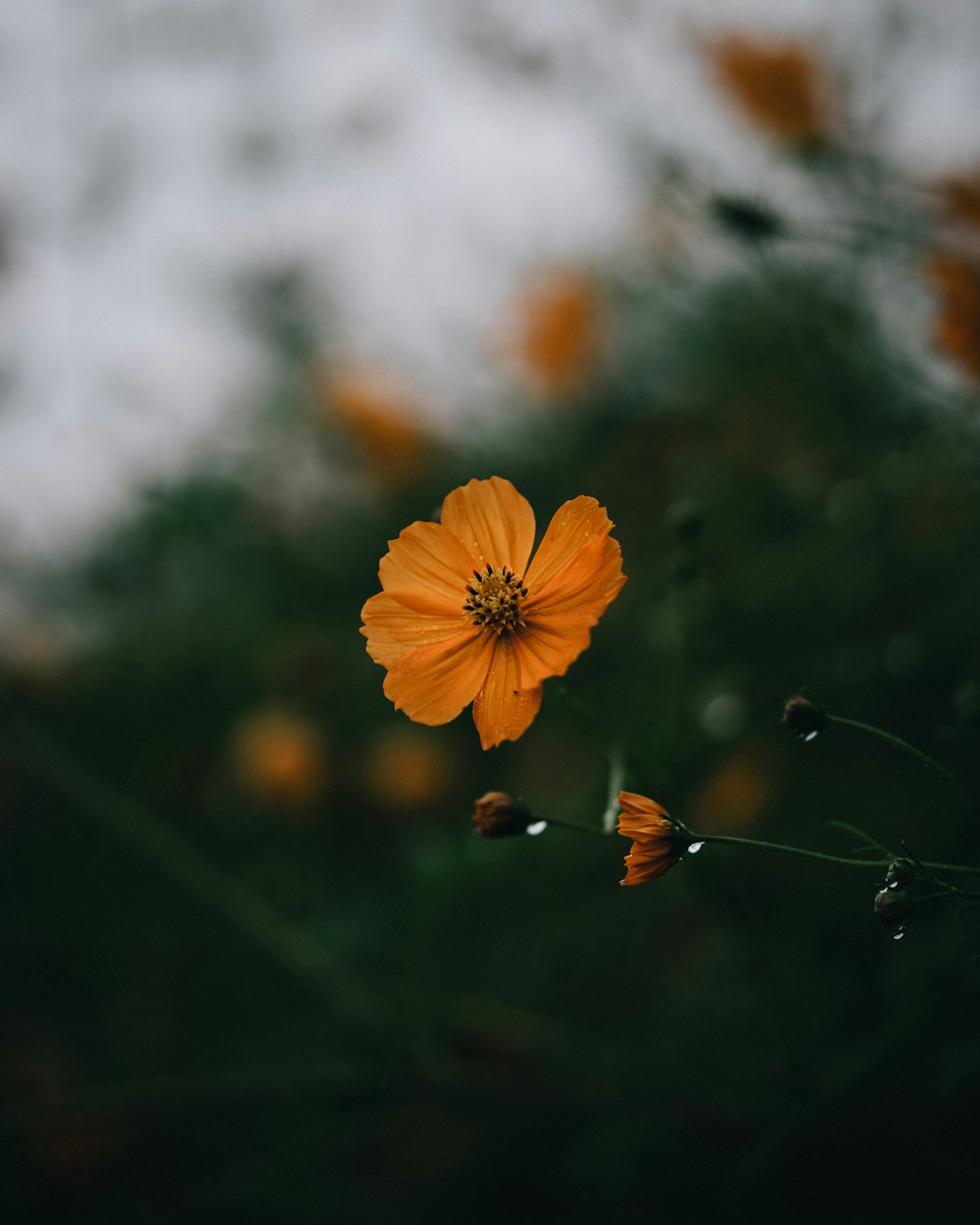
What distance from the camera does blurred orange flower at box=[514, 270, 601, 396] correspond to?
2547 mm

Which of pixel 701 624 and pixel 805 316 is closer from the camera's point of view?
pixel 805 316

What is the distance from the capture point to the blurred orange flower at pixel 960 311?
1.16 metres

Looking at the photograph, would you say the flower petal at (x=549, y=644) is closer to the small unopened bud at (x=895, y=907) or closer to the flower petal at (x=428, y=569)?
the flower petal at (x=428, y=569)

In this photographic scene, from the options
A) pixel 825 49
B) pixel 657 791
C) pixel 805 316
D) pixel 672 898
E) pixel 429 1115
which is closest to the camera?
pixel 657 791

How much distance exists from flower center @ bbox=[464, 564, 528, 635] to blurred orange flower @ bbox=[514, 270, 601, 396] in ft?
5.90

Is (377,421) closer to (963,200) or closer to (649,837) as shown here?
(963,200)

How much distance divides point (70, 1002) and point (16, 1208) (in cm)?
43

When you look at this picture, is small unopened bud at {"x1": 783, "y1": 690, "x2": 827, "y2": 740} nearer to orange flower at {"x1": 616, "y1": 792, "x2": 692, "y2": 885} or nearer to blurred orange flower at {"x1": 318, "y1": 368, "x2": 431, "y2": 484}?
orange flower at {"x1": 616, "y1": 792, "x2": 692, "y2": 885}

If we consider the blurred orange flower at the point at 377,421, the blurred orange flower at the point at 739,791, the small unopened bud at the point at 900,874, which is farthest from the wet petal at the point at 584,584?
the blurred orange flower at the point at 377,421

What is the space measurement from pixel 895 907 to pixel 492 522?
0.48 meters

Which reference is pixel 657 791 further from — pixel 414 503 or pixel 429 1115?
pixel 414 503

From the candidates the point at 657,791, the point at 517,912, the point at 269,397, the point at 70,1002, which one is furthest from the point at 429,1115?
the point at 269,397

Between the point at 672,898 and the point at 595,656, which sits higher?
the point at 595,656

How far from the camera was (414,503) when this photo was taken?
2508 mm
